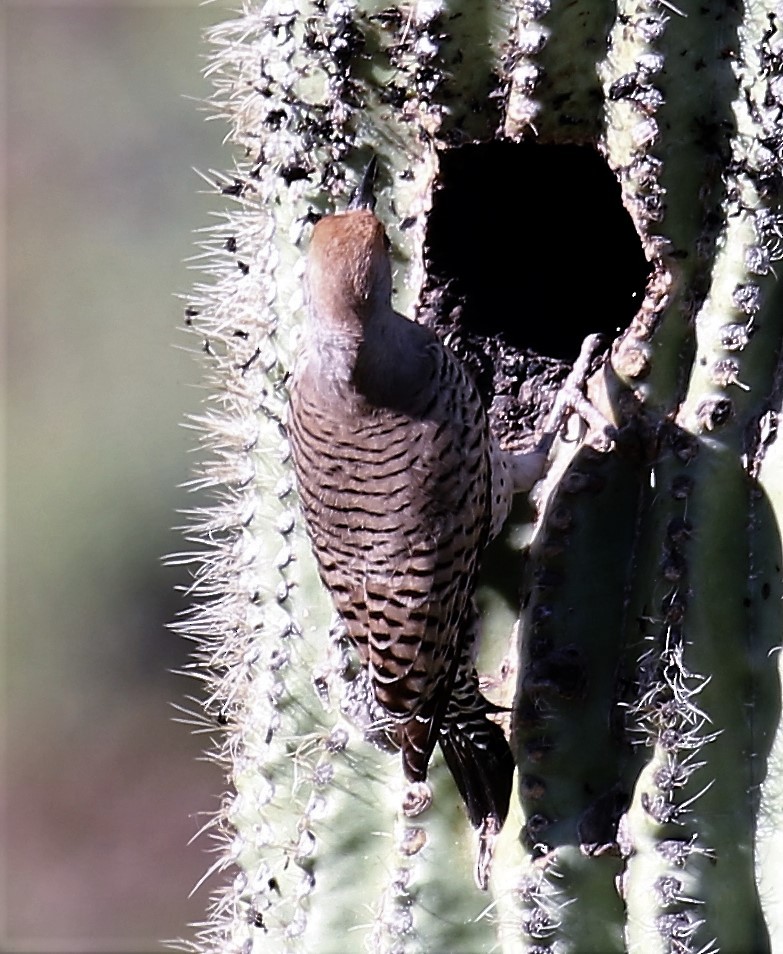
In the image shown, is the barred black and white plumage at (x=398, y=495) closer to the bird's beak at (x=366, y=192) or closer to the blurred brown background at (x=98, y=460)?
the bird's beak at (x=366, y=192)

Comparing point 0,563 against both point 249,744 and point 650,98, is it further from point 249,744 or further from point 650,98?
point 650,98

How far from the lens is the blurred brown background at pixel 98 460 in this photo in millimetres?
5254

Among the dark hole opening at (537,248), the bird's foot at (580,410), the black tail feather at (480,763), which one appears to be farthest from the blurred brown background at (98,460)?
the black tail feather at (480,763)

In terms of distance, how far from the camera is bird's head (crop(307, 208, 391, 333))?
2.17 meters

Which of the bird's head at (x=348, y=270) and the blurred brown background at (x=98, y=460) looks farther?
the blurred brown background at (x=98, y=460)

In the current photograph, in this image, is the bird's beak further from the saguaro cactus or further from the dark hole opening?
the dark hole opening

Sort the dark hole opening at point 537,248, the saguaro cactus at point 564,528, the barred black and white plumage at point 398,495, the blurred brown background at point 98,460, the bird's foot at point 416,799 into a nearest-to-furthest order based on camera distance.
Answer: the saguaro cactus at point 564,528
the barred black and white plumage at point 398,495
the bird's foot at point 416,799
the dark hole opening at point 537,248
the blurred brown background at point 98,460

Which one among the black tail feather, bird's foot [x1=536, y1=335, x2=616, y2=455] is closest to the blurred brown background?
bird's foot [x1=536, y1=335, x2=616, y2=455]

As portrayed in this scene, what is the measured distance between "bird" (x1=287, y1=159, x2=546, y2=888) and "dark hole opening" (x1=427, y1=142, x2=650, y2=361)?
0.19 metres

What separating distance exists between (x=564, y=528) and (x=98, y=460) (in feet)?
10.7

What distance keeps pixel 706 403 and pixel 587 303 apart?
0.61 m

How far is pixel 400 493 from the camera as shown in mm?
2256

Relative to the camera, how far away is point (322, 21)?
231 centimetres

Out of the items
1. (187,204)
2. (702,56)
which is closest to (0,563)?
(187,204)
